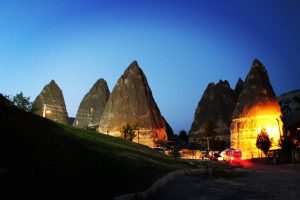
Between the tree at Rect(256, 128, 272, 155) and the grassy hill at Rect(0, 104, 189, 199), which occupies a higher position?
the tree at Rect(256, 128, 272, 155)

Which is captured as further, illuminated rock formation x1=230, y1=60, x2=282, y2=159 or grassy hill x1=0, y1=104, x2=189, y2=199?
illuminated rock formation x1=230, y1=60, x2=282, y2=159

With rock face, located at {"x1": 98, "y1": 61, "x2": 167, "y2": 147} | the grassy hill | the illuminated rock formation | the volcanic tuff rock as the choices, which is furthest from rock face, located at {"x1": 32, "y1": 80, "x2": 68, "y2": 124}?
the grassy hill

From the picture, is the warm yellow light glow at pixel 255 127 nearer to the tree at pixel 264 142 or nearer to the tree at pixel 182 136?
the tree at pixel 264 142

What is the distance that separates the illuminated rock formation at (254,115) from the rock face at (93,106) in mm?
28563

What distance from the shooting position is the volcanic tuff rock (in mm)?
53969

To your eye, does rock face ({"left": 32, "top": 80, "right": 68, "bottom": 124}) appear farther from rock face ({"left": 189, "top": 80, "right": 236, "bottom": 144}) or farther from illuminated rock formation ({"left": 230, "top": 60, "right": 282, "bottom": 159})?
illuminated rock formation ({"left": 230, "top": 60, "right": 282, "bottom": 159})

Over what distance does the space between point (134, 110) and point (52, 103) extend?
17589 mm

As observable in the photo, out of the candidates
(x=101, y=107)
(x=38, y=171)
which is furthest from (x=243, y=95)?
(x=38, y=171)

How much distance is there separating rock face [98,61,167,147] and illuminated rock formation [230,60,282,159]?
12.8 meters

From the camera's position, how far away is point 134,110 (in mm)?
60500

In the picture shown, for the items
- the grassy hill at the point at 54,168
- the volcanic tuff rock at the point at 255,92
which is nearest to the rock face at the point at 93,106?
the volcanic tuff rock at the point at 255,92

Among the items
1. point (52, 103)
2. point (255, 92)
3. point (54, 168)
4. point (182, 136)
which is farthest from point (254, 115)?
point (54, 168)

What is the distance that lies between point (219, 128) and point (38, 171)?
64638 millimetres

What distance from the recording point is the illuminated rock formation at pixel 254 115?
51.3m
